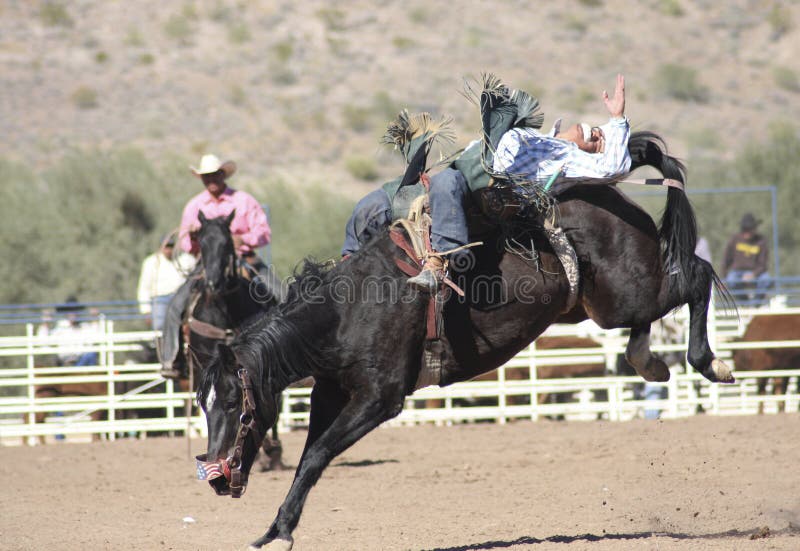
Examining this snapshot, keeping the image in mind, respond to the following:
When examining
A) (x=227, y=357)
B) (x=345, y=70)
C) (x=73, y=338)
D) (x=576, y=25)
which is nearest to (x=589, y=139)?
(x=227, y=357)

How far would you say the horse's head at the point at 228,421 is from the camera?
4.48 m

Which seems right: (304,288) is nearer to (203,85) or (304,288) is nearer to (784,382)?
(784,382)

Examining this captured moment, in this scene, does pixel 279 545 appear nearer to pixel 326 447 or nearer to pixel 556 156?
pixel 326 447

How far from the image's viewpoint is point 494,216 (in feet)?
17.3

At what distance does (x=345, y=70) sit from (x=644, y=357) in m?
31.9

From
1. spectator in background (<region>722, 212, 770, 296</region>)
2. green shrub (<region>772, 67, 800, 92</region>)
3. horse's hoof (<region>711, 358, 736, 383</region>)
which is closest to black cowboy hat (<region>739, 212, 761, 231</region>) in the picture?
spectator in background (<region>722, 212, 770, 296</region>)

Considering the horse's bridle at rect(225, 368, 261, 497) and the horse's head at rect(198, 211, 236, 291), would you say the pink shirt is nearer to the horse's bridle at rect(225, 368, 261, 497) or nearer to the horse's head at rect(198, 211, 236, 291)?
the horse's head at rect(198, 211, 236, 291)

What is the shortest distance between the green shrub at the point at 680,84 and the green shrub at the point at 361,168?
11.3 meters

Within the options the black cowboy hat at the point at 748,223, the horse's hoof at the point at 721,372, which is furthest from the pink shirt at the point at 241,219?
the black cowboy hat at the point at 748,223

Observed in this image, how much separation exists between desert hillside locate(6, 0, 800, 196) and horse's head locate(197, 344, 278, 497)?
24.8 metres

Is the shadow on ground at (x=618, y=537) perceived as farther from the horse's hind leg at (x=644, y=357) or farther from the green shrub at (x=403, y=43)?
the green shrub at (x=403, y=43)

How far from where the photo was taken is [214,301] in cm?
818

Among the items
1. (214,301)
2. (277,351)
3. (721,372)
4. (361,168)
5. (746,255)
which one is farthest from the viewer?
(361,168)

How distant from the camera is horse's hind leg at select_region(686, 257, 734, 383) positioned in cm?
554
